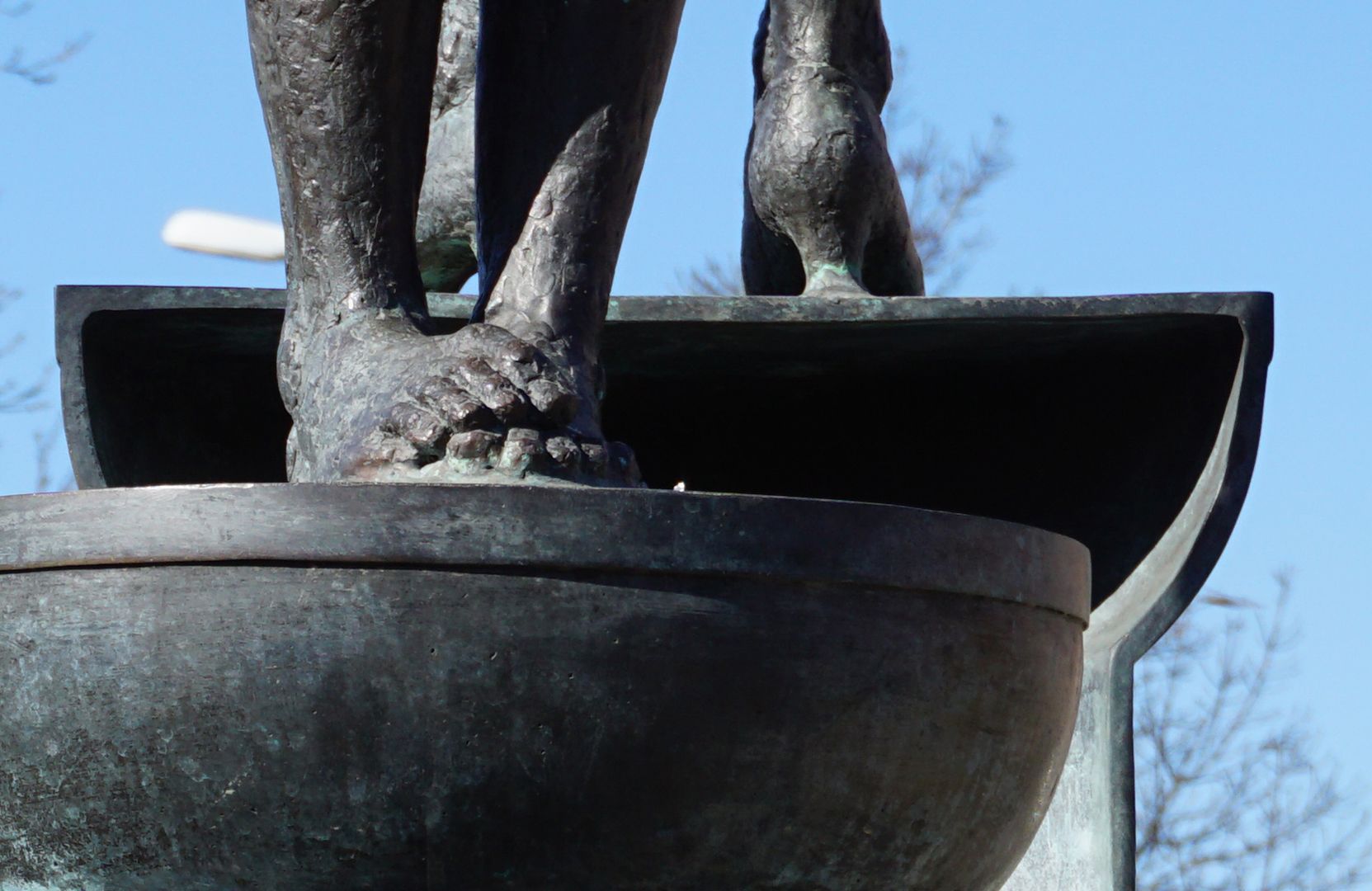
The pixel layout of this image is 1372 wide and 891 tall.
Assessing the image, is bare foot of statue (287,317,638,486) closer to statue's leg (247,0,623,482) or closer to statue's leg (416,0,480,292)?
statue's leg (247,0,623,482)

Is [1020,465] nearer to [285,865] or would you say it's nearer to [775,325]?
[775,325]

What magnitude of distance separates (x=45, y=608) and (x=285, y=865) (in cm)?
21

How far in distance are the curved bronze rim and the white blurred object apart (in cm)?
352

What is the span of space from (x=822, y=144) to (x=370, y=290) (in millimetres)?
883

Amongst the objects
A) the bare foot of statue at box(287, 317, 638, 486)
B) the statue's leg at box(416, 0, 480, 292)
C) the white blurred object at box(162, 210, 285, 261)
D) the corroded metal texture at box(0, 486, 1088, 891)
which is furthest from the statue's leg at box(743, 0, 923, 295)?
the white blurred object at box(162, 210, 285, 261)

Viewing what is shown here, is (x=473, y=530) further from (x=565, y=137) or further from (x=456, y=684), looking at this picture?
(x=565, y=137)

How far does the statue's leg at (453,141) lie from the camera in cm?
232

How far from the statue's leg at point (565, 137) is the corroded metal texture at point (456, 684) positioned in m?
0.34

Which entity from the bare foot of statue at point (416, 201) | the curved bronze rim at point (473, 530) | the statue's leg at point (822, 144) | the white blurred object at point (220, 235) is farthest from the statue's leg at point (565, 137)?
the white blurred object at point (220, 235)

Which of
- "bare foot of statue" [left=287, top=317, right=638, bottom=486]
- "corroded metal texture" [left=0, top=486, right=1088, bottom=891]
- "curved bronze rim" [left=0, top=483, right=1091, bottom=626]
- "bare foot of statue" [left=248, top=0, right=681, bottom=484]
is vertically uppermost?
"bare foot of statue" [left=248, top=0, right=681, bottom=484]

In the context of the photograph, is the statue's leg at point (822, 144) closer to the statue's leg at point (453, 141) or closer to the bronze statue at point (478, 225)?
the statue's leg at point (453, 141)

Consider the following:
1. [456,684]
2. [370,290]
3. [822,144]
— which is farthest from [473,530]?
[822,144]

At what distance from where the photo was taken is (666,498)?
45.3 inches

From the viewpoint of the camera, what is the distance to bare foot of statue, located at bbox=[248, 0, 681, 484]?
4.44 feet
